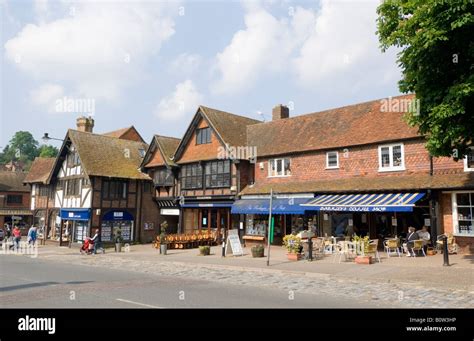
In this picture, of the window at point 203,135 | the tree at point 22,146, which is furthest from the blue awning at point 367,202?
the tree at point 22,146

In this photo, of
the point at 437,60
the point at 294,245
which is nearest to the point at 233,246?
the point at 294,245

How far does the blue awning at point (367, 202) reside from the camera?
17484 mm

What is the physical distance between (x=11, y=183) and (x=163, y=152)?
30.6 m

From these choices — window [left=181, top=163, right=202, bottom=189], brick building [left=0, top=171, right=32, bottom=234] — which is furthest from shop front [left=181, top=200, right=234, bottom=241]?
brick building [left=0, top=171, right=32, bottom=234]

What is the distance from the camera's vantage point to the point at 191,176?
30.4 metres

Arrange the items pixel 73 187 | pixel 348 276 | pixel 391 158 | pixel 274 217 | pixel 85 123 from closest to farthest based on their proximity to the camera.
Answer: pixel 348 276
pixel 391 158
pixel 274 217
pixel 73 187
pixel 85 123

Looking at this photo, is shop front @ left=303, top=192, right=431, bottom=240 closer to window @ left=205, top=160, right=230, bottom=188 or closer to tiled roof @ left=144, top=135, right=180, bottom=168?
window @ left=205, top=160, right=230, bottom=188

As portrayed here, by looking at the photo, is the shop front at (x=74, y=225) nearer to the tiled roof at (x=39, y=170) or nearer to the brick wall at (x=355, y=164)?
the tiled roof at (x=39, y=170)

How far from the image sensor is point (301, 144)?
984 inches

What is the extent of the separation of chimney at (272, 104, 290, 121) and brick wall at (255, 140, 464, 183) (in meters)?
6.27

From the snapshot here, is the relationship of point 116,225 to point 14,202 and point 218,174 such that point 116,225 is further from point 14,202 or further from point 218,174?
point 14,202

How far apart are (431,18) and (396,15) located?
6.49 feet
